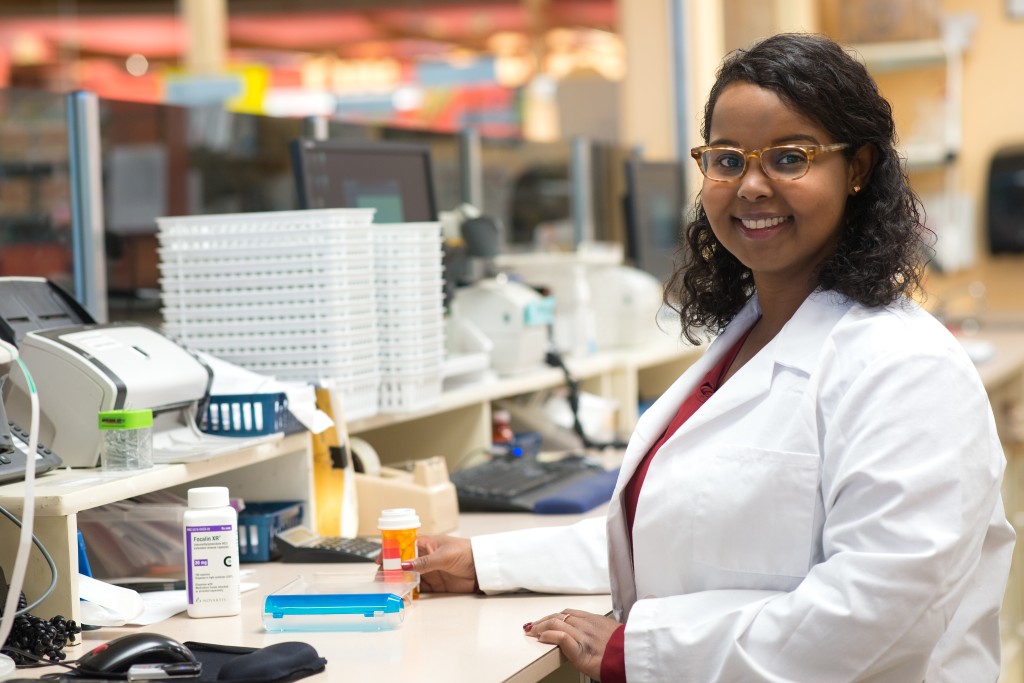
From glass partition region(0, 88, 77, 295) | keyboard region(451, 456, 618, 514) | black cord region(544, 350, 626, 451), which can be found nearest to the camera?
keyboard region(451, 456, 618, 514)

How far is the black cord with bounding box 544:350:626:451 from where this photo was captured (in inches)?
108

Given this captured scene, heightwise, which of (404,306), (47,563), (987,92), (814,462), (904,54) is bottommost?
(47,563)

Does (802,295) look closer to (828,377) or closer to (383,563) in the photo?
(828,377)

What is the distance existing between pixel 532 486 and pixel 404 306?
1.31 feet

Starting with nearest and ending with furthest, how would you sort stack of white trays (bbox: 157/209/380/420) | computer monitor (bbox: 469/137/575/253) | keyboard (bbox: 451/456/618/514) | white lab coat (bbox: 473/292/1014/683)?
white lab coat (bbox: 473/292/1014/683)
stack of white trays (bbox: 157/209/380/420)
keyboard (bbox: 451/456/618/514)
computer monitor (bbox: 469/137/575/253)

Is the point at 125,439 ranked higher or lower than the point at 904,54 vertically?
lower

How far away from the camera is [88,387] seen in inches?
63.7

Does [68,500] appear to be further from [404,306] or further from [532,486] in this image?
[532,486]

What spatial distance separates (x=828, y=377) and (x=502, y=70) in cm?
667

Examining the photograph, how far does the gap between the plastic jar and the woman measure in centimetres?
56

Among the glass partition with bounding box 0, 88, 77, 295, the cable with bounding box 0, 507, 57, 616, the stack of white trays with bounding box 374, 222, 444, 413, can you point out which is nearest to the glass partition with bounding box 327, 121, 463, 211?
the glass partition with bounding box 0, 88, 77, 295

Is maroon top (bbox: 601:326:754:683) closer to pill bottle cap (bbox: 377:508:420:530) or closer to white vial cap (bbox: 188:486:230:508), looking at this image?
pill bottle cap (bbox: 377:508:420:530)

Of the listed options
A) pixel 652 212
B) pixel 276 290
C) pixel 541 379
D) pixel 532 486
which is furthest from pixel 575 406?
pixel 652 212

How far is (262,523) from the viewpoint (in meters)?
1.84
